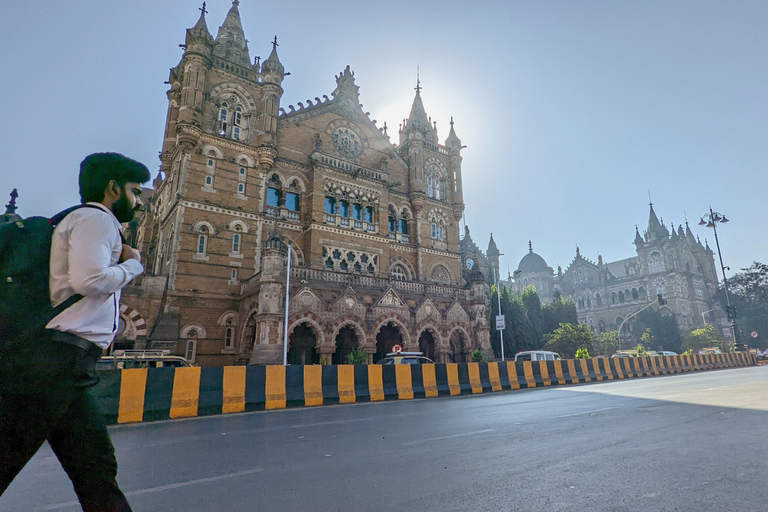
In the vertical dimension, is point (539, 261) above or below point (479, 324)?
above

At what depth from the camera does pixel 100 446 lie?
2.12m

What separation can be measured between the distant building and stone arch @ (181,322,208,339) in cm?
5041

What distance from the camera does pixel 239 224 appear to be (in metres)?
24.4

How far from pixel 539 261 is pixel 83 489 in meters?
85.6

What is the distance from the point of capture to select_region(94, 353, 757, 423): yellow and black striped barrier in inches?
366

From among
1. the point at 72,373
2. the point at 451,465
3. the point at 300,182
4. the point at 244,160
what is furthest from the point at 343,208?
the point at 72,373

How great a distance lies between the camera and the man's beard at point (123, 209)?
250 cm

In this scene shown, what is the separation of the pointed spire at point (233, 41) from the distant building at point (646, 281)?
48099 mm

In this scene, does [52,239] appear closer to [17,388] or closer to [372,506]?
[17,388]

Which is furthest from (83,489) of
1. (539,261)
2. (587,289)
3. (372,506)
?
(539,261)

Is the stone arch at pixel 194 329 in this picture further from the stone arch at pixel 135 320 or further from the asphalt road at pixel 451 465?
the asphalt road at pixel 451 465

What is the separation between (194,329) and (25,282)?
70.8ft

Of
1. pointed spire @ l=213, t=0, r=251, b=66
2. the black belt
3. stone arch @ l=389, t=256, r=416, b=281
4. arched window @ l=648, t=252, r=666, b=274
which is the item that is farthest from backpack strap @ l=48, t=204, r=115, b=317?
arched window @ l=648, t=252, r=666, b=274

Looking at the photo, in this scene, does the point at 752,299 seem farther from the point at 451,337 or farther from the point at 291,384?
the point at 291,384
